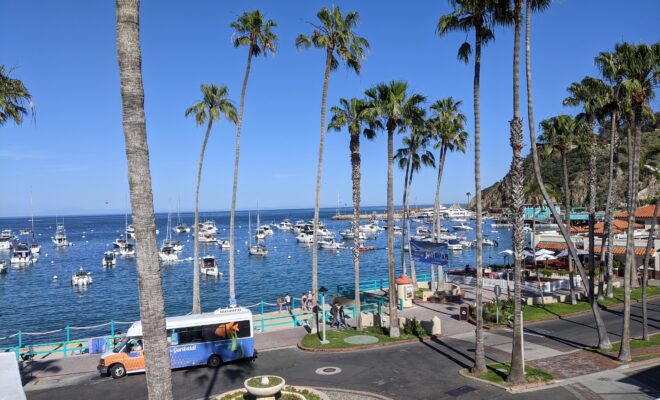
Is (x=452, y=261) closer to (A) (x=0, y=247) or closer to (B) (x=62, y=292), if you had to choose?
(B) (x=62, y=292)

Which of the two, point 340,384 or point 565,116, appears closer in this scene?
point 340,384

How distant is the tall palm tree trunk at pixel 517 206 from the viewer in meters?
18.8

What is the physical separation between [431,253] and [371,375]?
13.6 m

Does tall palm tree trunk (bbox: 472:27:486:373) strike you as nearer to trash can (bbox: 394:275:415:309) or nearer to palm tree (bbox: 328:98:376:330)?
palm tree (bbox: 328:98:376:330)

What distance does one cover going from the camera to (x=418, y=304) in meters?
36.3

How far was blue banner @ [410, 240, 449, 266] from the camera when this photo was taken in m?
31.5

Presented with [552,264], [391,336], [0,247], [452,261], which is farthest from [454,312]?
[0,247]

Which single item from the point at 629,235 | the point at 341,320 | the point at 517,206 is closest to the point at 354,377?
the point at 517,206

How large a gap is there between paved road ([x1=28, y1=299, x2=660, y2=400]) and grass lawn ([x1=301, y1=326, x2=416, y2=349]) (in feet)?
2.86

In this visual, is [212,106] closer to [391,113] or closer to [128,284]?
[391,113]

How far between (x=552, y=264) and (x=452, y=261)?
4154cm

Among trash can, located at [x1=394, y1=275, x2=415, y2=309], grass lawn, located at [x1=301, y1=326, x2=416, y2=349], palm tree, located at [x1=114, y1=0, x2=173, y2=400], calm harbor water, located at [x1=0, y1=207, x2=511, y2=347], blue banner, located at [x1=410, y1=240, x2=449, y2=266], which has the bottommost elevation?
calm harbor water, located at [x1=0, y1=207, x2=511, y2=347]

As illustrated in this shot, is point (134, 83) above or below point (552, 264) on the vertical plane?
above

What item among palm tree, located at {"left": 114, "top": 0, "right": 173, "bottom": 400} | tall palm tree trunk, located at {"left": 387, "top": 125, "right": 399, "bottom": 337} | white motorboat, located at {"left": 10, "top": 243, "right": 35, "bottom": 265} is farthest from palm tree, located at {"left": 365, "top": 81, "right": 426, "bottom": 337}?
white motorboat, located at {"left": 10, "top": 243, "right": 35, "bottom": 265}
